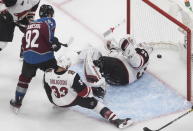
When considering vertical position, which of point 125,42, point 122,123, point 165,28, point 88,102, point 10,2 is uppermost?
point 10,2

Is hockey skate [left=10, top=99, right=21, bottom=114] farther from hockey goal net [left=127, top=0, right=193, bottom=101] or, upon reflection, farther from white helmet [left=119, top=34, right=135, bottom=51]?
hockey goal net [left=127, top=0, right=193, bottom=101]

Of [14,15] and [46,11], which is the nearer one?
[46,11]

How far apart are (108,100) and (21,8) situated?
1103mm

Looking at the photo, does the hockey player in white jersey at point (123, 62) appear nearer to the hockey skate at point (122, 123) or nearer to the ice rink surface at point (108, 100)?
the ice rink surface at point (108, 100)

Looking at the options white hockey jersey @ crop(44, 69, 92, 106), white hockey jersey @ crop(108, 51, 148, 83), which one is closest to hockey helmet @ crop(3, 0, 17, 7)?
white hockey jersey @ crop(44, 69, 92, 106)

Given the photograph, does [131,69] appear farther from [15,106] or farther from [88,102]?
[15,106]

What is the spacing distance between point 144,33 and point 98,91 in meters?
0.80

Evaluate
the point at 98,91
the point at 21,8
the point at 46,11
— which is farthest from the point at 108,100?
the point at 21,8

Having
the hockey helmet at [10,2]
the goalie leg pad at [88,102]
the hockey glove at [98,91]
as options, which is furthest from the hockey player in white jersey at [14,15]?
the goalie leg pad at [88,102]

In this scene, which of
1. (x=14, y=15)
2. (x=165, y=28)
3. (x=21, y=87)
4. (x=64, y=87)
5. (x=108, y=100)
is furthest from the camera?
(x=14, y=15)

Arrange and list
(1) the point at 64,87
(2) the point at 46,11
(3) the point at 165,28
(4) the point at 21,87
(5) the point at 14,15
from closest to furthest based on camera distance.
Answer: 1. (1) the point at 64,87
2. (2) the point at 46,11
3. (4) the point at 21,87
4. (3) the point at 165,28
5. (5) the point at 14,15

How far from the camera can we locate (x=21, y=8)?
178 inches

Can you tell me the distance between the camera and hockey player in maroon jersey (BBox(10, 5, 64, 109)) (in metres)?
4.00

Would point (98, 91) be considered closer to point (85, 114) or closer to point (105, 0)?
point (85, 114)
